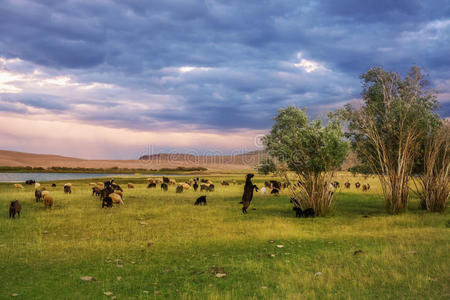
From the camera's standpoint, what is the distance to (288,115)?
35.1 metres

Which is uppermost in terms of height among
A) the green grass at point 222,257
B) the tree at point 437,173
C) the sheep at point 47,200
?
the tree at point 437,173

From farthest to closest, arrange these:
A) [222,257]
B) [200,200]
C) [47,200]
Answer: [200,200] → [47,200] → [222,257]

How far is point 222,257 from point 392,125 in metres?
21.5

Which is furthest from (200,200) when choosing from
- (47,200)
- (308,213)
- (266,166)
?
(47,200)

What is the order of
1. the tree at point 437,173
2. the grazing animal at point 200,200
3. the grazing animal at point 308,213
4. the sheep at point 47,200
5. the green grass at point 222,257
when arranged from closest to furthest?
the green grass at point 222,257
the grazing animal at point 308,213
the sheep at point 47,200
the tree at point 437,173
the grazing animal at point 200,200

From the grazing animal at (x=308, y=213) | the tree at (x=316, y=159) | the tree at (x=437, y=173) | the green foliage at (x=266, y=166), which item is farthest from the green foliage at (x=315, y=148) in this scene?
the tree at (x=437, y=173)

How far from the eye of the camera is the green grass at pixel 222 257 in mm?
9586

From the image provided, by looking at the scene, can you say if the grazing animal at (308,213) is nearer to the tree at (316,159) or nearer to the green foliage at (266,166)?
the tree at (316,159)

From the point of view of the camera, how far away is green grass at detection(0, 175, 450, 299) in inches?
377

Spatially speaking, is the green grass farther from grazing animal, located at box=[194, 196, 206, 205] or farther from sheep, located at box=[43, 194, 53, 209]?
grazing animal, located at box=[194, 196, 206, 205]

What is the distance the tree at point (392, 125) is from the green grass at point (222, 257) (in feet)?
12.8

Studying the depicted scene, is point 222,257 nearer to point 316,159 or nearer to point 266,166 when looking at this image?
point 316,159

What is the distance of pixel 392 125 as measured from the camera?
1112 inches

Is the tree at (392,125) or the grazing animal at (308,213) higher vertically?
the tree at (392,125)
